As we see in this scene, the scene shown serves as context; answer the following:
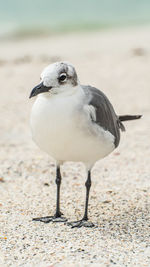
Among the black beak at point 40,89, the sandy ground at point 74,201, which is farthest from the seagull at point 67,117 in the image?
the sandy ground at point 74,201

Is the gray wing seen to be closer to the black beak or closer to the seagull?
the seagull

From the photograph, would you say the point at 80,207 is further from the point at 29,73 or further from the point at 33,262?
the point at 29,73

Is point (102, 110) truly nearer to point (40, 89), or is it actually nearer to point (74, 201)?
point (40, 89)

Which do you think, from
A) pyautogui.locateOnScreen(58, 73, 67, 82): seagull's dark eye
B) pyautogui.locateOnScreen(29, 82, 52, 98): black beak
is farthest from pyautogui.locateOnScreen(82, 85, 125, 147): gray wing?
pyautogui.locateOnScreen(29, 82, 52, 98): black beak

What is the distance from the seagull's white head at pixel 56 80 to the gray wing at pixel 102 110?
0.75 feet

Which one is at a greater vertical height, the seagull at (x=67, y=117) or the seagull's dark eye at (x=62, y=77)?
the seagull's dark eye at (x=62, y=77)

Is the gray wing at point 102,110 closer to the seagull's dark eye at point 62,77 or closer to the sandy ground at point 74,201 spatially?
the seagull's dark eye at point 62,77

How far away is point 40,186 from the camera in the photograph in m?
5.45

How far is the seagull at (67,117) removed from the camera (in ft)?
12.4

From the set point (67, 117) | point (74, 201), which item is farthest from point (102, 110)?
point (74, 201)

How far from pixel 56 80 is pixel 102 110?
1.79 ft

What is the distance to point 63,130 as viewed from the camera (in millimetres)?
3785

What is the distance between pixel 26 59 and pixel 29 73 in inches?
109

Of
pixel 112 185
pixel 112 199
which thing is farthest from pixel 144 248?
pixel 112 185
